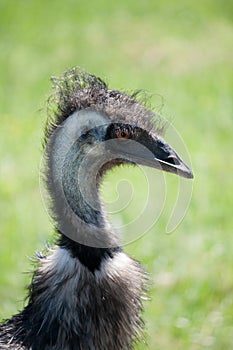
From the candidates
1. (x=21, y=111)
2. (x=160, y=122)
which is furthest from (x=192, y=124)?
(x=160, y=122)

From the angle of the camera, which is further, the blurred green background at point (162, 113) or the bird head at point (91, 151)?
the blurred green background at point (162, 113)

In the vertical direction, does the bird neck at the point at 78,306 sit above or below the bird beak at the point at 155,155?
below

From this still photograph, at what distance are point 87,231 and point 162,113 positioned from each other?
2.92 m

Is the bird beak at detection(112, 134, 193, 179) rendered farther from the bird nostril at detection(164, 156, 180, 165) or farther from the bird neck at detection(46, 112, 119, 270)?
the bird neck at detection(46, 112, 119, 270)

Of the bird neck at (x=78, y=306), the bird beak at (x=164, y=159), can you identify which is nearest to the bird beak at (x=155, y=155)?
the bird beak at (x=164, y=159)

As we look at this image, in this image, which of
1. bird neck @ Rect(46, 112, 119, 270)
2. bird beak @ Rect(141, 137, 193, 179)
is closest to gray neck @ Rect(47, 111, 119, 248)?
bird neck @ Rect(46, 112, 119, 270)

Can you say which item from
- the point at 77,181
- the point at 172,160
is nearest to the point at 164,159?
the point at 172,160

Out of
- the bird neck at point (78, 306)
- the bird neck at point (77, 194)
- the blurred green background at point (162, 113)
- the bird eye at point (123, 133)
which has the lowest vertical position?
the bird neck at point (78, 306)

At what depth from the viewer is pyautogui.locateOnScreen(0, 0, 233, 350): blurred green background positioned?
4.61 metres

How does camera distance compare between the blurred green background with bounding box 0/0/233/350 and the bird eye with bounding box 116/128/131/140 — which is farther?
the blurred green background with bounding box 0/0/233/350

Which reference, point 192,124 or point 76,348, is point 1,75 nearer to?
point 192,124

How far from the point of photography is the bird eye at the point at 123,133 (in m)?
3.02

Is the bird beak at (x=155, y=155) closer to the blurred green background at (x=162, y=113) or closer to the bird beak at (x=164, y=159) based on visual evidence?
the bird beak at (x=164, y=159)

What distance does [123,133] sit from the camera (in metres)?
3.02
